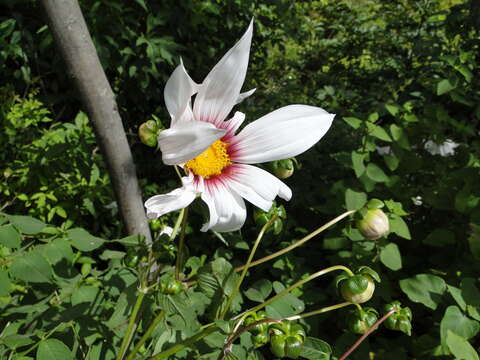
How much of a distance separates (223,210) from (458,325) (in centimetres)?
71

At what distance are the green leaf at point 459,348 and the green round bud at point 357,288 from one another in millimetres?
367

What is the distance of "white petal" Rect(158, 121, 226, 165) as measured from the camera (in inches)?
17.8

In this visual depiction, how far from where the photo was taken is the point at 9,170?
4.83 feet

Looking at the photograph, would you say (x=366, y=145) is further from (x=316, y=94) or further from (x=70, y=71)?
(x=316, y=94)

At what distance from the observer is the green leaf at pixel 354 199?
1.09 metres

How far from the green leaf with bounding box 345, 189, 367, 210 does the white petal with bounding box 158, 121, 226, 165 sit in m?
0.72

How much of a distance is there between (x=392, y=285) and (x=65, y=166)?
121 cm

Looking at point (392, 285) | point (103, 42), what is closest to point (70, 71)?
point (103, 42)

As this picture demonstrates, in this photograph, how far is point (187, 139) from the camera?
1.53 ft

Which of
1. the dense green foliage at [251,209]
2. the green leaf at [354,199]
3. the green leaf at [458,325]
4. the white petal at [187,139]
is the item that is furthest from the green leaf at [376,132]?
the white petal at [187,139]

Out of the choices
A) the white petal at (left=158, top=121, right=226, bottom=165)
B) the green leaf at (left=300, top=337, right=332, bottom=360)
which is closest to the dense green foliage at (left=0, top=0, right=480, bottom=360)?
the green leaf at (left=300, top=337, right=332, bottom=360)

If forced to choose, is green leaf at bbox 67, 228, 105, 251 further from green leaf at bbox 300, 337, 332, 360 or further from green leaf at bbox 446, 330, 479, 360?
green leaf at bbox 446, 330, 479, 360

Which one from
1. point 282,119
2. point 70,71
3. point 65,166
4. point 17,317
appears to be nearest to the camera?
point 282,119

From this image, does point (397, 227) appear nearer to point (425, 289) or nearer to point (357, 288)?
point (425, 289)
